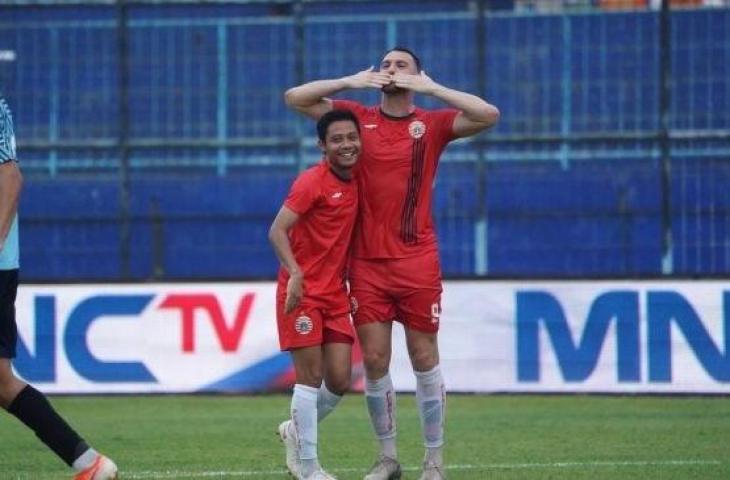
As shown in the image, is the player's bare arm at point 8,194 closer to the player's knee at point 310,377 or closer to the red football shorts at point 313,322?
the red football shorts at point 313,322

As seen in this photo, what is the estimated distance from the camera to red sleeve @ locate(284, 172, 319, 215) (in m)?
8.82

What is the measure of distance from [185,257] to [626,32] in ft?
15.5

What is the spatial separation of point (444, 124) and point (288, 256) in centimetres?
124

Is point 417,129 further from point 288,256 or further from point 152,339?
point 152,339

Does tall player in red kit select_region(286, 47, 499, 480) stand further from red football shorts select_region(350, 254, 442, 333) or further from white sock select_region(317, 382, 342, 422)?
white sock select_region(317, 382, 342, 422)

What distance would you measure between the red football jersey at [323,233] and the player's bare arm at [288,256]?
10 cm

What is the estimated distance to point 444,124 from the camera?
9359mm

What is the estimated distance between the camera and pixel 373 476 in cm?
915

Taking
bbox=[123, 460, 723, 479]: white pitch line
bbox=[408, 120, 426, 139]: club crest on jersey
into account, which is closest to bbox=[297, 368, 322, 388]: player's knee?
bbox=[123, 460, 723, 479]: white pitch line

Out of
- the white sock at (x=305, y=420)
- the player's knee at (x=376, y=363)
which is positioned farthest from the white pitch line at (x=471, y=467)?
the player's knee at (x=376, y=363)

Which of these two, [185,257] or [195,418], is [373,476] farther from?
[185,257]

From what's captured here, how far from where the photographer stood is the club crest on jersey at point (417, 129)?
365 inches

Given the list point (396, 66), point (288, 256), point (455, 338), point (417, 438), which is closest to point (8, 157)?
point (288, 256)

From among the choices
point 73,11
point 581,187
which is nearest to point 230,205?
point 73,11
